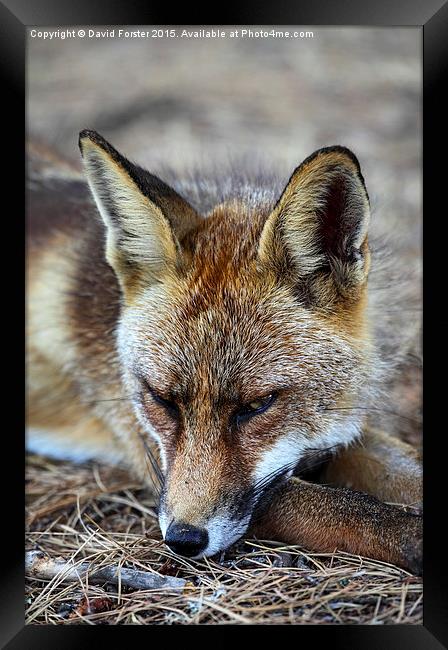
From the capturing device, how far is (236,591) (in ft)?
8.72

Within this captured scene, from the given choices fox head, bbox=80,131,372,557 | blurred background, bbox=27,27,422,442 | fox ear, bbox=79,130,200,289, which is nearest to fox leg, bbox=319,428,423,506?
fox head, bbox=80,131,372,557

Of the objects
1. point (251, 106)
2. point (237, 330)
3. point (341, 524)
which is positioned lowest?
point (341, 524)

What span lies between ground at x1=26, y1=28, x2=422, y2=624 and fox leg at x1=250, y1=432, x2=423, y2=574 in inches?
2.6

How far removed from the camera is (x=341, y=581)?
2643 mm

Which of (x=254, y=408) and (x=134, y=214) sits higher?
(x=134, y=214)

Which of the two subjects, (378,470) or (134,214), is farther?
(378,470)

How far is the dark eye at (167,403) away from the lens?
2.81 m

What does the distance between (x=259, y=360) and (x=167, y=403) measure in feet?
1.48

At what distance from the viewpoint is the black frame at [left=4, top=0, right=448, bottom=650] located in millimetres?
2904

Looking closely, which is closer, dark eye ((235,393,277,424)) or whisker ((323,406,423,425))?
A: dark eye ((235,393,277,424))

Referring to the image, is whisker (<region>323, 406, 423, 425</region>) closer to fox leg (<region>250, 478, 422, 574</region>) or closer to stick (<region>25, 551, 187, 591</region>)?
fox leg (<region>250, 478, 422, 574</region>)

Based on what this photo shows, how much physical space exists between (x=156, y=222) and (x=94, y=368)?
1225 millimetres

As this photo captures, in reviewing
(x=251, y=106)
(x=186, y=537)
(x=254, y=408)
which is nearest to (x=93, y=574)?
(x=186, y=537)

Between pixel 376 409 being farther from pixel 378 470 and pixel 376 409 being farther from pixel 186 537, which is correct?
pixel 186 537
